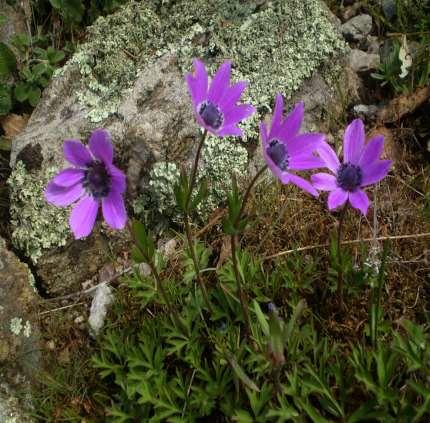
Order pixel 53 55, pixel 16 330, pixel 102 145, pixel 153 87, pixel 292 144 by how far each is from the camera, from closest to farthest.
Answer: pixel 102 145 < pixel 292 144 < pixel 16 330 < pixel 153 87 < pixel 53 55

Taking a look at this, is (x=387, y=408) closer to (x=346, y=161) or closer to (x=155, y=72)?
(x=346, y=161)

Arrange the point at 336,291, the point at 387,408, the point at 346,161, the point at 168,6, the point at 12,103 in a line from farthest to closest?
the point at 12,103
the point at 168,6
the point at 336,291
the point at 346,161
the point at 387,408

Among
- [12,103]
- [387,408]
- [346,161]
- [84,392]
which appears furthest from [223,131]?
[12,103]

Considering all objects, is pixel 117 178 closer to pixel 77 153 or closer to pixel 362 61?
pixel 77 153

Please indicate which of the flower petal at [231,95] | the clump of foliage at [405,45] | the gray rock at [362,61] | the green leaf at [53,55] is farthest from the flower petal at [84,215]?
the gray rock at [362,61]

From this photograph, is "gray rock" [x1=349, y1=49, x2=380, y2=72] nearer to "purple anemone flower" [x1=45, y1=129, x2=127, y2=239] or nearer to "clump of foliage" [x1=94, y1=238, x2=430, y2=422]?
"clump of foliage" [x1=94, y1=238, x2=430, y2=422]

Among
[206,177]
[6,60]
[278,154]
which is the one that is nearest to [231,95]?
[278,154]

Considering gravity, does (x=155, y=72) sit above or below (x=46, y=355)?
above
